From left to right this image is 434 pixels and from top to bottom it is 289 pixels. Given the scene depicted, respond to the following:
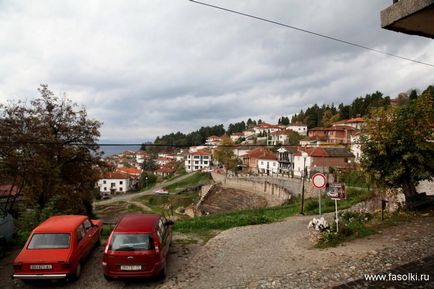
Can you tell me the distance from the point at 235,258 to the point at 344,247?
11.2ft

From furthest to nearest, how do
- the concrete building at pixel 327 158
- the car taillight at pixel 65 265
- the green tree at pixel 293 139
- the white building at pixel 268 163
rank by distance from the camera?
the green tree at pixel 293 139, the white building at pixel 268 163, the concrete building at pixel 327 158, the car taillight at pixel 65 265

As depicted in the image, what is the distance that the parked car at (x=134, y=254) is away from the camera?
8.20 m

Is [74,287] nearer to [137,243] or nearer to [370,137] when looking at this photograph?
[137,243]

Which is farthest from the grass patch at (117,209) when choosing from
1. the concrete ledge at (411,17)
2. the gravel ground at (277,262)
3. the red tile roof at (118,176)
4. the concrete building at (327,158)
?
the concrete ledge at (411,17)

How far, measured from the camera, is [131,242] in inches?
333

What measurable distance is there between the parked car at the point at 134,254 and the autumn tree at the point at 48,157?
7.36 meters

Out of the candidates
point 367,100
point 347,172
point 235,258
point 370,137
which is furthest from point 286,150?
point 235,258

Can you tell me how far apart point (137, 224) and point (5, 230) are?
5261mm

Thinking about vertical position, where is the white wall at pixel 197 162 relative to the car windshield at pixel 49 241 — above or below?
below

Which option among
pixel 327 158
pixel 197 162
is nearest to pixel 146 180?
pixel 197 162

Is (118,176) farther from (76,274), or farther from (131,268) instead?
(131,268)

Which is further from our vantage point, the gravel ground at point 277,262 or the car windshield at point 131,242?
the car windshield at point 131,242

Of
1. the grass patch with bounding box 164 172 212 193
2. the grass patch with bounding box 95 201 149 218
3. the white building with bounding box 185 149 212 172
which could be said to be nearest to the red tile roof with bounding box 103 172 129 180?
the grass patch with bounding box 164 172 212 193

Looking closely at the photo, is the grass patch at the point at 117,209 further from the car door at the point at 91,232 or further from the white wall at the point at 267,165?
the car door at the point at 91,232
